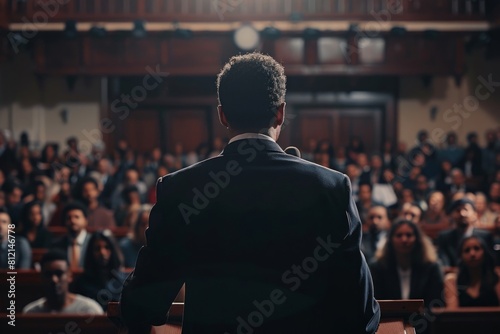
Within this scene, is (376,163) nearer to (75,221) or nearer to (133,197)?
(133,197)

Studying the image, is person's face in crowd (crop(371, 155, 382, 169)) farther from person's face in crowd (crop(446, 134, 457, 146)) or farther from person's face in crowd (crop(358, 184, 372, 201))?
person's face in crowd (crop(358, 184, 372, 201))

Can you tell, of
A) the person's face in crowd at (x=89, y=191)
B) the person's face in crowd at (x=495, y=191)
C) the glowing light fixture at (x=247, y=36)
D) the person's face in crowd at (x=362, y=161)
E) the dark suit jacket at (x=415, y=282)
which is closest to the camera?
the dark suit jacket at (x=415, y=282)

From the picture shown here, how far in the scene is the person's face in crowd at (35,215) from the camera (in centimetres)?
622

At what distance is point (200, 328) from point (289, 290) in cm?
21

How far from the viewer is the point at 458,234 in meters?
6.04

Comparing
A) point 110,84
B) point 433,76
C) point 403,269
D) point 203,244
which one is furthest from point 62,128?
point 203,244

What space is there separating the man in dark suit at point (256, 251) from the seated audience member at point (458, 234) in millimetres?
4595

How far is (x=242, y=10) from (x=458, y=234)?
6.62 meters

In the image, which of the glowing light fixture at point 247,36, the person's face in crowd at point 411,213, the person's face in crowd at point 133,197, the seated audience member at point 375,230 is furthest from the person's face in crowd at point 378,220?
the glowing light fixture at point 247,36

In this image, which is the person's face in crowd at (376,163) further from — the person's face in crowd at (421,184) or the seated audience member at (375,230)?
the seated audience member at (375,230)

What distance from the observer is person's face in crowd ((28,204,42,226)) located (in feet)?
20.4

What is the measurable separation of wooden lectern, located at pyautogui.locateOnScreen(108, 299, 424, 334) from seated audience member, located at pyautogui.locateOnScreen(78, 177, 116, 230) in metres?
5.16

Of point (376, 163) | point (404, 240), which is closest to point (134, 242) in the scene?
point (404, 240)

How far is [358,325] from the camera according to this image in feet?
5.13
